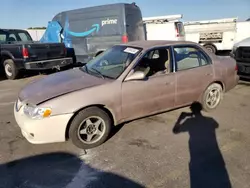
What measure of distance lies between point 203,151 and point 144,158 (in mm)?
872

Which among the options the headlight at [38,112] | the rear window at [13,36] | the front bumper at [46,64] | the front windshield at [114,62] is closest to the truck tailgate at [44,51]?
the front bumper at [46,64]

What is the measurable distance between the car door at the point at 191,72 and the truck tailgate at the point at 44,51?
18.8ft

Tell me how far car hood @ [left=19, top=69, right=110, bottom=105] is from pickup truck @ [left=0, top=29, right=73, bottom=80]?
15.2ft

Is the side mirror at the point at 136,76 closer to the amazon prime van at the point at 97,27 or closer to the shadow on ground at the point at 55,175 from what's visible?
the shadow on ground at the point at 55,175

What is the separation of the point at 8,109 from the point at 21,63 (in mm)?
3438

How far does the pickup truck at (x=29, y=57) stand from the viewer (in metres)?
8.01

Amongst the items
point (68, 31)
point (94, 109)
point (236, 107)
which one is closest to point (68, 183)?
point (94, 109)

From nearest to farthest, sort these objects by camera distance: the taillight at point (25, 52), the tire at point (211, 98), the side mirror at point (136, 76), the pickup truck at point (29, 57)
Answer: the side mirror at point (136, 76)
the tire at point (211, 98)
the taillight at point (25, 52)
the pickup truck at point (29, 57)

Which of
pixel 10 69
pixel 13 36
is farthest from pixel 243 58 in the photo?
pixel 13 36

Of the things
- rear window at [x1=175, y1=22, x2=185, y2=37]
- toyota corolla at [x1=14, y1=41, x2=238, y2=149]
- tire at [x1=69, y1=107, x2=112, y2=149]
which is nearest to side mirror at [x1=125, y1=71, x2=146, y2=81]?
toyota corolla at [x1=14, y1=41, x2=238, y2=149]

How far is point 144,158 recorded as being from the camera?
3109 mm

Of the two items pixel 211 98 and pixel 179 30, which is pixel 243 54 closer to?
pixel 211 98

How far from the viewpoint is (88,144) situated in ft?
11.1

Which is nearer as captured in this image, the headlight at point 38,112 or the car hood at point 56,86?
the headlight at point 38,112
